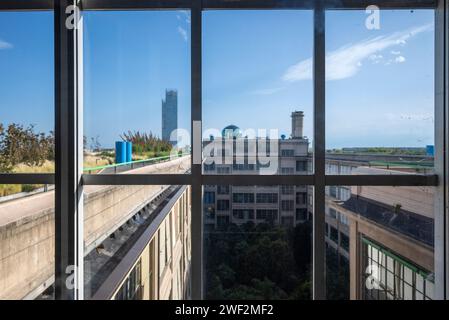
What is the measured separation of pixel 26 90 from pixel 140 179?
1262 mm

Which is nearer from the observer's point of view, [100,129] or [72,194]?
[72,194]

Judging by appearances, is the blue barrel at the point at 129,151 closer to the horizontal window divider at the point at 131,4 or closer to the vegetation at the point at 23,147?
the vegetation at the point at 23,147

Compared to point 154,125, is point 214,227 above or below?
below

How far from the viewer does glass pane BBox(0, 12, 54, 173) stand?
2.36 m

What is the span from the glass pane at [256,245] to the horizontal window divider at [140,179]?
0.23 m

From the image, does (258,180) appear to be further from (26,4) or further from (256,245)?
(26,4)

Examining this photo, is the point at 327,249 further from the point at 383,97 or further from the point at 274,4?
Answer: the point at 274,4

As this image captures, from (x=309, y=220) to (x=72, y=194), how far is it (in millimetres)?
1926

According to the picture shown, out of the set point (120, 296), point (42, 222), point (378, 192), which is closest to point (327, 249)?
point (378, 192)

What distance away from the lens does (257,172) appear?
7.69 feet

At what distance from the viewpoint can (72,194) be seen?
7.39 feet

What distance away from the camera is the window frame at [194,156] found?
2.25 metres

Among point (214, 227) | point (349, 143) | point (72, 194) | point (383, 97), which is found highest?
point (383, 97)

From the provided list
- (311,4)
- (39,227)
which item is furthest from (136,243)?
(311,4)
